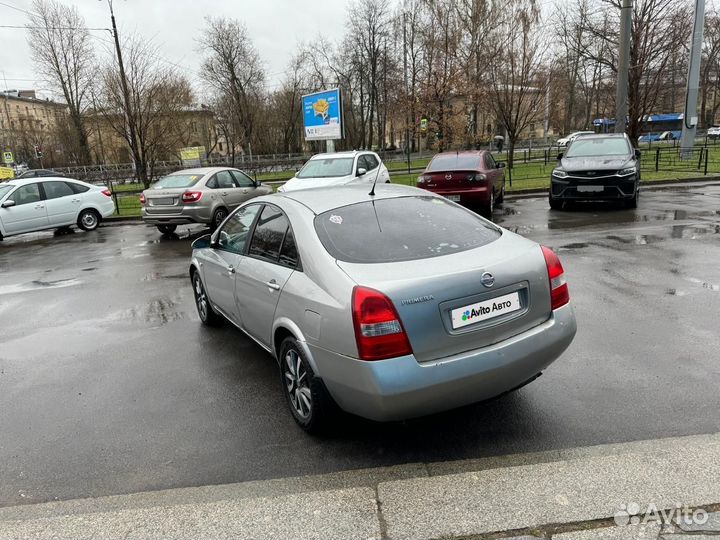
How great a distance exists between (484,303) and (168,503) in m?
2.07

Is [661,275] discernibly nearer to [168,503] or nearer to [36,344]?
[168,503]

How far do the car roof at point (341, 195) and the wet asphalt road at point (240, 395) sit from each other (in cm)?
152

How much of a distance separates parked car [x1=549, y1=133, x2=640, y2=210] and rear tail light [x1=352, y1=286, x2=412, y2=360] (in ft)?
35.7

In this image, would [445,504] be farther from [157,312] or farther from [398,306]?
[157,312]

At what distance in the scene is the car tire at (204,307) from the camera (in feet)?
18.9

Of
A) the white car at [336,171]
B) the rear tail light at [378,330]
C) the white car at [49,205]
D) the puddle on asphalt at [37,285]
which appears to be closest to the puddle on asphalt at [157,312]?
the puddle on asphalt at [37,285]

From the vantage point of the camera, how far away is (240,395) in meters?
4.19

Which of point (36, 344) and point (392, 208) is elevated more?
point (392, 208)

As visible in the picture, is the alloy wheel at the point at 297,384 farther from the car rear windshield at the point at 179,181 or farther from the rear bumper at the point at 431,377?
the car rear windshield at the point at 179,181

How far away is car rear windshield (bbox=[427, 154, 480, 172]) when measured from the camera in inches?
478

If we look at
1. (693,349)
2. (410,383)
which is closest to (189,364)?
(410,383)

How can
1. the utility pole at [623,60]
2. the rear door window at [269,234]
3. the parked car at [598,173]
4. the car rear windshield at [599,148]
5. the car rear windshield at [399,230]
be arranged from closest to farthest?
the car rear windshield at [399,230], the rear door window at [269,234], the parked car at [598,173], the car rear windshield at [599,148], the utility pole at [623,60]

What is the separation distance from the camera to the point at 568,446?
3162mm

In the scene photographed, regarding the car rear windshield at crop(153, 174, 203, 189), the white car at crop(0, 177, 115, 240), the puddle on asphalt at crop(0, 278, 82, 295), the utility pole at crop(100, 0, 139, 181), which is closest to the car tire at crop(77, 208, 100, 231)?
the white car at crop(0, 177, 115, 240)
